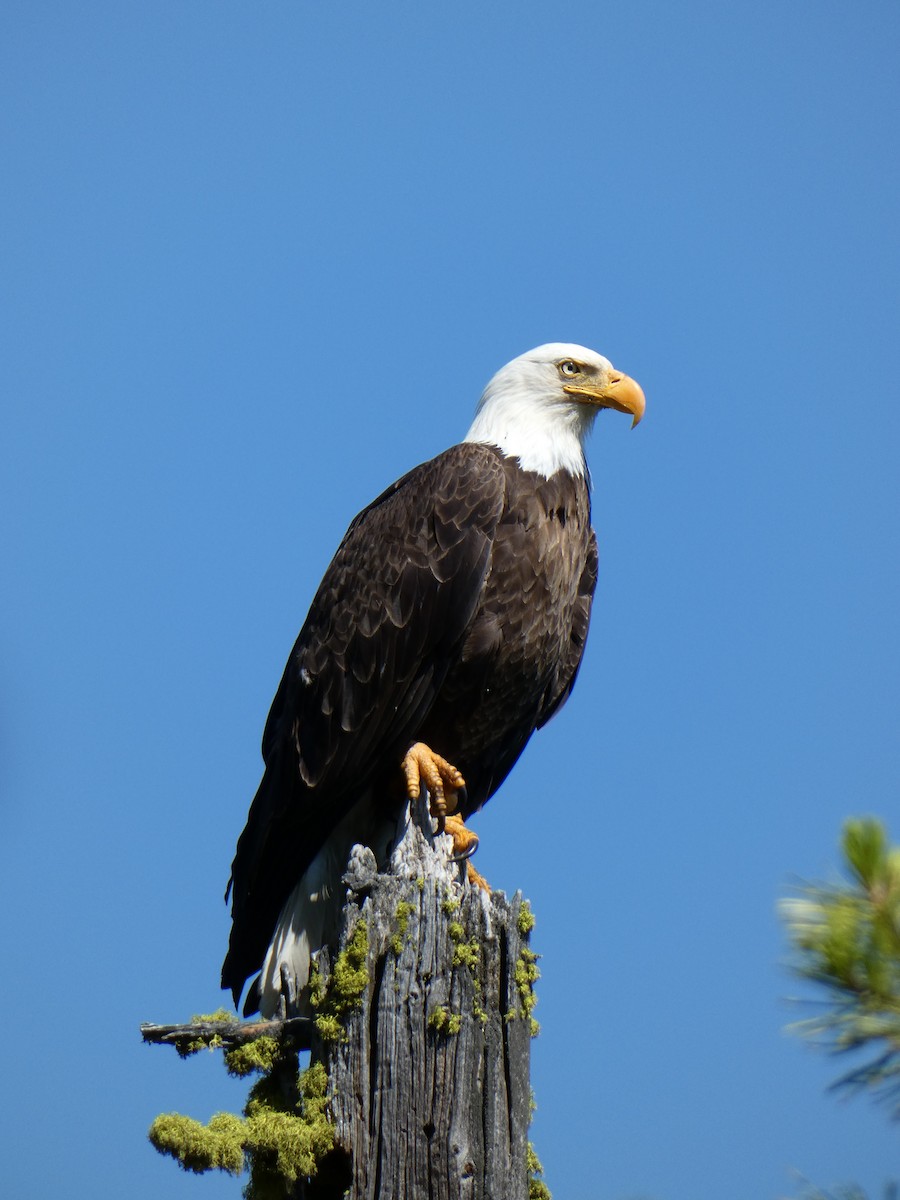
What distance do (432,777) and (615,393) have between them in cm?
202

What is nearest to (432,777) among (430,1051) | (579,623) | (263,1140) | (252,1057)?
(579,623)

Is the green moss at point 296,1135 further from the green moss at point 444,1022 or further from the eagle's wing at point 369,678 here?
the eagle's wing at point 369,678

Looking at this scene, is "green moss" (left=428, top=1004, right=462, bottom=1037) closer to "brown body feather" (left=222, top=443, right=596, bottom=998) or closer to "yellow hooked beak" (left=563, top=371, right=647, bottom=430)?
"brown body feather" (left=222, top=443, right=596, bottom=998)

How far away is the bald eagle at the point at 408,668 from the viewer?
5289 mm

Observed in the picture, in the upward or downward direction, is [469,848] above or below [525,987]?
above

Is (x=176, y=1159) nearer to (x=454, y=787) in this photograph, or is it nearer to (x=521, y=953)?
(x=521, y=953)

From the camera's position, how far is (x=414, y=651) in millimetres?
5422

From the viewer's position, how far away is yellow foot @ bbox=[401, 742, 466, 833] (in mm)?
5164

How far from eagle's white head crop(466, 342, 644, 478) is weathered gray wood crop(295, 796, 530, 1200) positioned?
2571mm

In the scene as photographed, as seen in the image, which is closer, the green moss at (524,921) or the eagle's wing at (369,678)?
the green moss at (524,921)

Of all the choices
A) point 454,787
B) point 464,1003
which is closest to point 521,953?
point 464,1003

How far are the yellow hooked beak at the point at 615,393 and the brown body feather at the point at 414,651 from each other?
0.58 meters

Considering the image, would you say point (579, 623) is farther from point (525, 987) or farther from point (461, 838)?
point (525, 987)

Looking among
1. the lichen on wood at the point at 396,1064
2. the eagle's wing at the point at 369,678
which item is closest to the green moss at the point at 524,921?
the lichen on wood at the point at 396,1064
